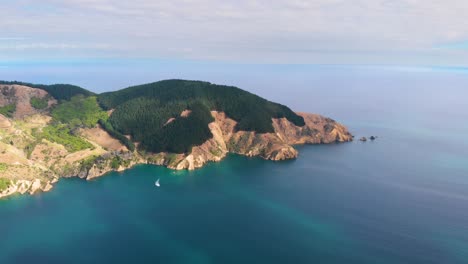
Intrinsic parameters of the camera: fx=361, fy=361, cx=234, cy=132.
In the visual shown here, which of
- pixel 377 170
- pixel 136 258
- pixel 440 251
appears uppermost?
pixel 377 170

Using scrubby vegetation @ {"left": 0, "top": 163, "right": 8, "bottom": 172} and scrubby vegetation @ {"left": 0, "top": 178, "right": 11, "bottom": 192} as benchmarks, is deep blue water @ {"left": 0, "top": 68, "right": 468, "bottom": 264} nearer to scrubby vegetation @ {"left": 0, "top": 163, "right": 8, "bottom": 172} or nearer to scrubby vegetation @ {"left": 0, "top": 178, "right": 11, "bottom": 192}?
scrubby vegetation @ {"left": 0, "top": 178, "right": 11, "bottom": 192}

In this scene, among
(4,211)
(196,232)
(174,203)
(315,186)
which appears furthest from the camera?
(315,186)

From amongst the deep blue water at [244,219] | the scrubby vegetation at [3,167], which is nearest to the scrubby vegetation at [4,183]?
the deep blue water at [244,219]

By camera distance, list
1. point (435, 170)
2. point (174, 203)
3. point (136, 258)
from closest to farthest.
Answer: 1. point (136, 258)
2. point (174, 203)
3. point (435, 170)

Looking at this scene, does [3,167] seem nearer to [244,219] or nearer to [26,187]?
[26,187]

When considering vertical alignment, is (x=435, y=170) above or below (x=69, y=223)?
above

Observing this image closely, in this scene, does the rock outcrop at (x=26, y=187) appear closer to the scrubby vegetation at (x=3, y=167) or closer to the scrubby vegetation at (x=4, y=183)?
the scrubby vegetation at (x=4, y=183)

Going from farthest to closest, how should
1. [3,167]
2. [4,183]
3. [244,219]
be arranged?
[3,167] < [4,183] < [244,219]

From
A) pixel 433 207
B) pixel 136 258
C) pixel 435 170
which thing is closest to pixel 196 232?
pixel 136 258

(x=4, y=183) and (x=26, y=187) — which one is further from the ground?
(x=4, y=183)

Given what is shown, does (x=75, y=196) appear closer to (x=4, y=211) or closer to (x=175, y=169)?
(x=4, y=211)

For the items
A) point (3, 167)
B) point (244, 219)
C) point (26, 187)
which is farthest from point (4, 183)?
point (244, 219)
